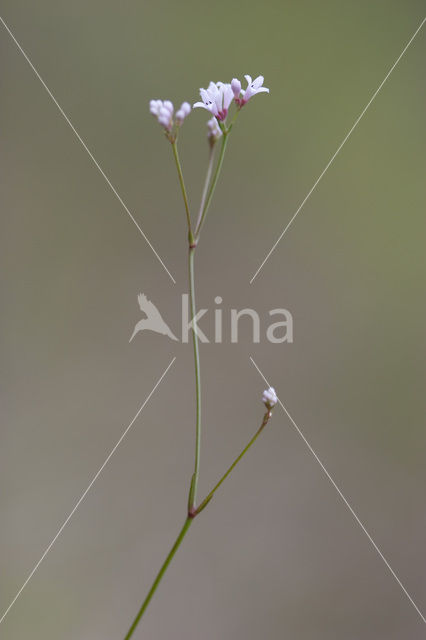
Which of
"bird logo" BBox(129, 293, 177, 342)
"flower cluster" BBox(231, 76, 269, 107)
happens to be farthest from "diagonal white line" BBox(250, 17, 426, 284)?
"flower cluster" BBox(231, 76, 269, 107)

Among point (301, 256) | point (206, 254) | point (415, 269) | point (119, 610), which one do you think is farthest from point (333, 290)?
point (119, 610)

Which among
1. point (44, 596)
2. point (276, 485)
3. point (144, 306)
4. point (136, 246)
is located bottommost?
point (44, 596)

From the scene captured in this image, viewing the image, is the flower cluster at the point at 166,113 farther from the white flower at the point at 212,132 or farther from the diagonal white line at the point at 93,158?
the diagonal white line at the point at 93,158

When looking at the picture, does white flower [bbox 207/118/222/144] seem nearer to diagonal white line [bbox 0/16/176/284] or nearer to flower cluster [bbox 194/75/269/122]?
flower cluster [bbox 194/75/269/122]

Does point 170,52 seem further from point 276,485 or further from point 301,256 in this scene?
point 276,485

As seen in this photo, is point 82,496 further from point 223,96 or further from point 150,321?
point 223,96

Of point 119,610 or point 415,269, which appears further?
point 415,269

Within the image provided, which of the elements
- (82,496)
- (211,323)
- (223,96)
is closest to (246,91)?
(223,96)
